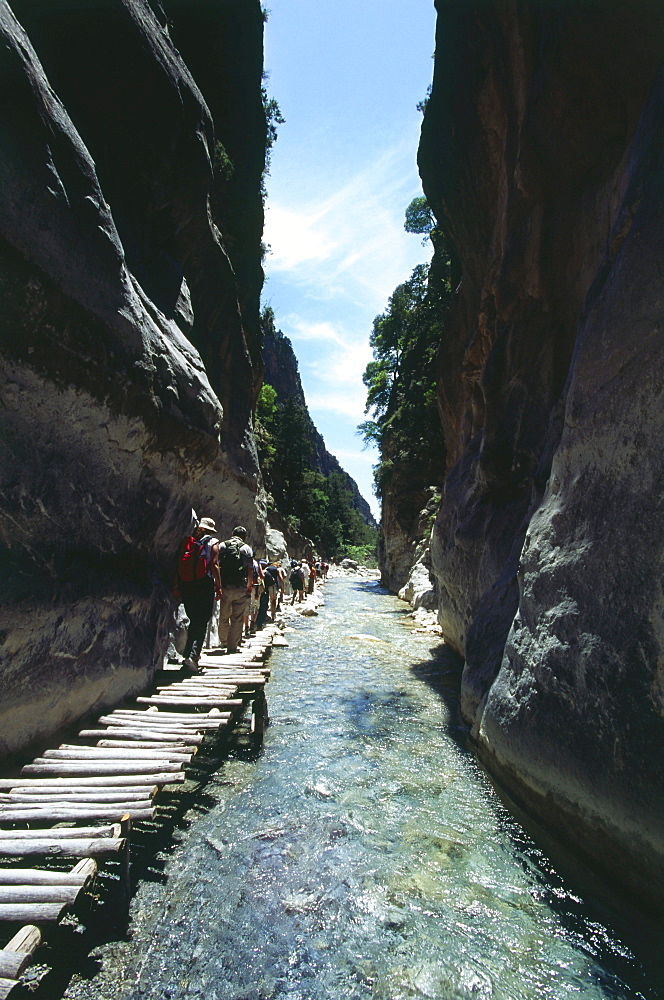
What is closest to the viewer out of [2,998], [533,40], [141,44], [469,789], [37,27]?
[2,998]

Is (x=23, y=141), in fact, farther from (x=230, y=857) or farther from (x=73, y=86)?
(x=230, y=857)

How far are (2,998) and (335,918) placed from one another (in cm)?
209

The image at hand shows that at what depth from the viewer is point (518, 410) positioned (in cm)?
906

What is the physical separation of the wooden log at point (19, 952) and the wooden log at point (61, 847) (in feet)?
1.61

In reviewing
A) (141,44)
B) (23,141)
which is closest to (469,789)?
(23,141)

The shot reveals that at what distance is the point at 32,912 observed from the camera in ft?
7.78

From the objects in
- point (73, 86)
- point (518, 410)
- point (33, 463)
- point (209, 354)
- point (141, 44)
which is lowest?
point (33, 463)

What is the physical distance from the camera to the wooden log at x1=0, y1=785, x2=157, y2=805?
10.8ft

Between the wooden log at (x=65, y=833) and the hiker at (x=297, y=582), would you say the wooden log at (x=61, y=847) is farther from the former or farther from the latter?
the hiker at (x=297, y=582)

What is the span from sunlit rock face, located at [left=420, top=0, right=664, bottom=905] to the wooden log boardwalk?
3.16 m

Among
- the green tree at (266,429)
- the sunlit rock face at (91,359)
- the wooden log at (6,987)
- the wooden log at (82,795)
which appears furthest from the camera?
the green tree at (266,429)

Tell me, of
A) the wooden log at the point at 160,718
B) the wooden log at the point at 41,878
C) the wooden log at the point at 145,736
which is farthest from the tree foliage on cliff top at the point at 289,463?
the wooden log at the point at 41,878

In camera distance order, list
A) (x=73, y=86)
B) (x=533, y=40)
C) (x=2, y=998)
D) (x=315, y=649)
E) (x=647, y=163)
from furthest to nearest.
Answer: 1. (x=315, y=649)
2. (x=533, y=40)
3. (x=73, y=86)
4. (x=647, y=163)
5. (x=2, y=998)

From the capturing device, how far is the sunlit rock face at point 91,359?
4.14 m
